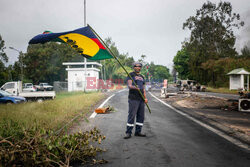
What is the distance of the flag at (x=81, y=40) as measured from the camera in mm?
5555

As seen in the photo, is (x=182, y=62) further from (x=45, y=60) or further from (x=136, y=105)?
(x=136, y=105)

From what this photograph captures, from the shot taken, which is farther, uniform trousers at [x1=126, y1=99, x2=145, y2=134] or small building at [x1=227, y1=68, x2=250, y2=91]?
small building at [x1=227, y1=68, x2=250, y2=91]

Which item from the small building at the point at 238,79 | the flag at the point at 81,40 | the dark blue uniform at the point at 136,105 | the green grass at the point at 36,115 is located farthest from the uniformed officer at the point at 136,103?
the small building at the point at 238,79

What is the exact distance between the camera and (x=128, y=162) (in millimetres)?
3926

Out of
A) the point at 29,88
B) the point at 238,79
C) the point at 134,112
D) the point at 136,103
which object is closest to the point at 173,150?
the point at 134,112

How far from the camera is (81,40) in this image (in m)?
5.75

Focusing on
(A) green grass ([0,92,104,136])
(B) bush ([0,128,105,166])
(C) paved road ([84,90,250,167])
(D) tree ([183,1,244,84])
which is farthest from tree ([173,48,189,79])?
(B) bush ([0,128,105,166])

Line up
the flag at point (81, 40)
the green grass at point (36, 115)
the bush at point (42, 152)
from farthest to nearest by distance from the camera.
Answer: the green grass at point (36, 115), the flag at point (81, 40), the bush at point (42, 152)

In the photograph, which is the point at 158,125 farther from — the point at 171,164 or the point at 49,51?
the point at 49,51

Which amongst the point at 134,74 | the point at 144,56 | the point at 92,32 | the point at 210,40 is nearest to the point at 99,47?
the point at 92,32

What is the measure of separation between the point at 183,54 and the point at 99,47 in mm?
67055

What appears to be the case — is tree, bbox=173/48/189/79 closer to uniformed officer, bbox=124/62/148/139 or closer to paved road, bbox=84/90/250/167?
paved road, bbox=84/90/250/167

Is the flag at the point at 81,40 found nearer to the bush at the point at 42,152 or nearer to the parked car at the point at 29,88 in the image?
the bush at the point at 42,152

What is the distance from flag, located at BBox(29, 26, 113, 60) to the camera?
18.2ft
